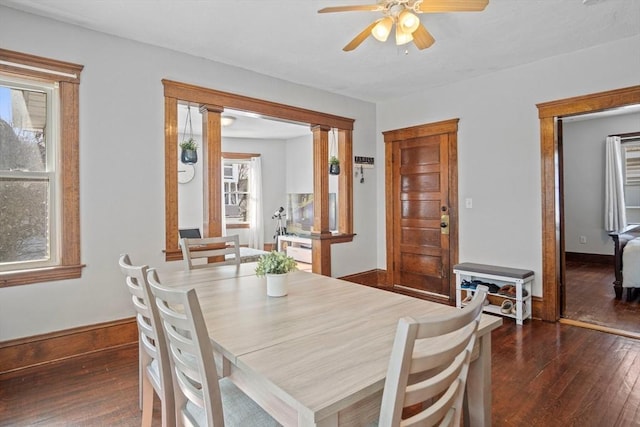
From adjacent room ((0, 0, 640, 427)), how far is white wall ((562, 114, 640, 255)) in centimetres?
214

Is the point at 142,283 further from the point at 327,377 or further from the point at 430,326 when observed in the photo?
the point at 430,326

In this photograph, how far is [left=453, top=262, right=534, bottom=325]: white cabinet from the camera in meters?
3.56

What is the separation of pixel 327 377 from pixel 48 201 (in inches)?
113

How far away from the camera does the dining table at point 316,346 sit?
92 cm

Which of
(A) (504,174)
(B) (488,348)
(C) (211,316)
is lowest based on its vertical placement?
(B) (488,348)

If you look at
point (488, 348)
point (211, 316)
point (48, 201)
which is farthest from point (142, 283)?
point (48, 201)

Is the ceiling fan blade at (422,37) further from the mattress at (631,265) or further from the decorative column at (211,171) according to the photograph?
the mattress at (631,265)

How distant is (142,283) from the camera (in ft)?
4.69

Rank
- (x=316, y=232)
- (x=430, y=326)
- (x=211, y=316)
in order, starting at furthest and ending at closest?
(x=316, y=232) → (x=211, y=316) → (x=430, y=326)

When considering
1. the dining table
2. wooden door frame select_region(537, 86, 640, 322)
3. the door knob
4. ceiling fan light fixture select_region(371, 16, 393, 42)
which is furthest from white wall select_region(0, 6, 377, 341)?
wooden door frame select_region(537, 86, 640, 322)

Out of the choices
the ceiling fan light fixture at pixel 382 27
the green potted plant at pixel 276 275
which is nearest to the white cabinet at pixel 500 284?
the ceiling fan light fixture at pixel 382 27

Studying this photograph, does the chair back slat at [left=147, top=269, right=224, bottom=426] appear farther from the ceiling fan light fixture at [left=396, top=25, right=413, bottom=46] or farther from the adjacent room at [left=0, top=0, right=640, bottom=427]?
the ceiling fan light fixture at [left=396, top=25, right=413, bottom=46]

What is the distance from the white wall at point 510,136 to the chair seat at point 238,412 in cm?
344

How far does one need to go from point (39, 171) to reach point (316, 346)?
110 inches
